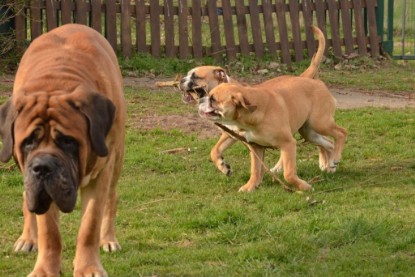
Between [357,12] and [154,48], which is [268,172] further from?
[357,12]

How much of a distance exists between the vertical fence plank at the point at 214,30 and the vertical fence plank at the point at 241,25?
1.55 ft

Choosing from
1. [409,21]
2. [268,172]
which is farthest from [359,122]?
[409,21]

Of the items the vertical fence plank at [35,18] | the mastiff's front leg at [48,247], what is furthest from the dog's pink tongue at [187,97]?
the vertical fence plank at [35,18]

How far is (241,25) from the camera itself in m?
18.6

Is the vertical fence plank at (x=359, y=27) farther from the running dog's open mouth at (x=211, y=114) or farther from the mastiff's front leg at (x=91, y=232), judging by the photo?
the mastiff's front leg at (x=91, y=232)

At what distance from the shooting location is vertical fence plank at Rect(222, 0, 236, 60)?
18.4 metres

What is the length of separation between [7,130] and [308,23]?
547 inches

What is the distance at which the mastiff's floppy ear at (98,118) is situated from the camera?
5.85 metres

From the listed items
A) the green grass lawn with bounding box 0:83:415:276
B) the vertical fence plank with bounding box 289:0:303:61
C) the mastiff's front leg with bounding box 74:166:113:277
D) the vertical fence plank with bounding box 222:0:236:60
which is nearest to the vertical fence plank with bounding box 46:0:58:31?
the vertical fence plank with bounding box 222:0:236:60

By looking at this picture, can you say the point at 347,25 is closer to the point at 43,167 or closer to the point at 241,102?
the point at 241,102

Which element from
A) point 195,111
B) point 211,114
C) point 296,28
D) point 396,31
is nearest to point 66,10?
point 195,111

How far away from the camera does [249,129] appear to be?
31.7 feet

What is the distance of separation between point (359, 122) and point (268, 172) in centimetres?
343

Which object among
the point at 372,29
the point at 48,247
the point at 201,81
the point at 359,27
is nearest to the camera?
the point at 48,247
